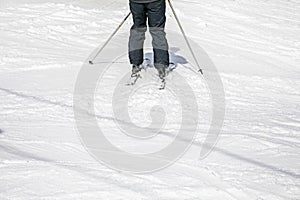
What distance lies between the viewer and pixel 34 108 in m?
6.54

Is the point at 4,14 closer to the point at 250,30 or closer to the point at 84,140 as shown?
the point at 250,30

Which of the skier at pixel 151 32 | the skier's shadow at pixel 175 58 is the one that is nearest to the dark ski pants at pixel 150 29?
the skier at pixel 151 32

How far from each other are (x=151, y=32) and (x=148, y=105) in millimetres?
1366

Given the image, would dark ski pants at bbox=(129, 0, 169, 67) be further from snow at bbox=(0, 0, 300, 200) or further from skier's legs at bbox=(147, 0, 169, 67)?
snow at bbox=(0, 0, 300, 200)

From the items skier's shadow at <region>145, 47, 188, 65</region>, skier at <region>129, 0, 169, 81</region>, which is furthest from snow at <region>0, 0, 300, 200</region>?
skier at <region>129, 0, 169, 81</region>

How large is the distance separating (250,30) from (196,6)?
6.34 ft

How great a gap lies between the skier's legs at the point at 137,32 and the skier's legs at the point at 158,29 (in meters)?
0.11

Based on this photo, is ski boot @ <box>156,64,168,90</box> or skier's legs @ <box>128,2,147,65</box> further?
ski boot @ <box>156,64,168,90</box>

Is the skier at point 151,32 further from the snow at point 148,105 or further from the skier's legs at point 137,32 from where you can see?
the snow at point 148,105

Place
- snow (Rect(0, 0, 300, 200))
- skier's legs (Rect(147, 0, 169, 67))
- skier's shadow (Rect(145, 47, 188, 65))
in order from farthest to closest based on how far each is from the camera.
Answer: skier's shadow (Rect(145, 47, 188, 65)) → skier's legs (Rect(147, 0, 169, 67)) → snow (Rect(0, 0, 300, 200))

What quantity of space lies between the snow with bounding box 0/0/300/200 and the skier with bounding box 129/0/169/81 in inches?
10.9

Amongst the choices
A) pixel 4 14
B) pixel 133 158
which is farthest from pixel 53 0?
A: pixel 133 158

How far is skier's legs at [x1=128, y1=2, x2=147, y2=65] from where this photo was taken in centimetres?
780

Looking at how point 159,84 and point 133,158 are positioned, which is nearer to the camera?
point 133,158
